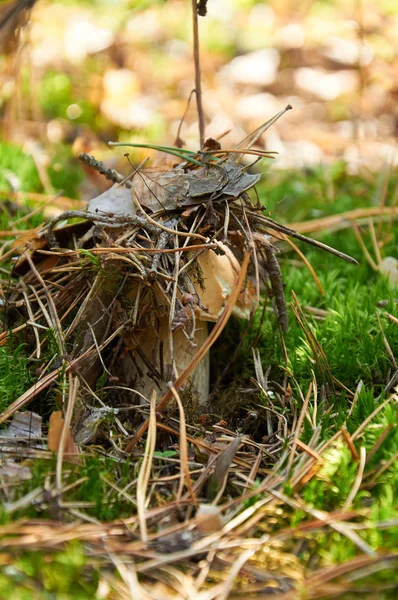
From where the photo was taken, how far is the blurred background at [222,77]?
4.64 meters

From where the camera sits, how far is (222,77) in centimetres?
592

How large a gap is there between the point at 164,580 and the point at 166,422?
57 cm

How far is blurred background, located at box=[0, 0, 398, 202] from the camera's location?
4641 mm

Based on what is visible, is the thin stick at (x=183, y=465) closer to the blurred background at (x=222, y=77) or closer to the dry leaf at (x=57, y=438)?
the dry leaf at (x=57, y=438)

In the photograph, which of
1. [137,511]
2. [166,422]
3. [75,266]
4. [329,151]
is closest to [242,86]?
[329,151]

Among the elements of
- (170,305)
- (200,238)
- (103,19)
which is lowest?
(170,305)

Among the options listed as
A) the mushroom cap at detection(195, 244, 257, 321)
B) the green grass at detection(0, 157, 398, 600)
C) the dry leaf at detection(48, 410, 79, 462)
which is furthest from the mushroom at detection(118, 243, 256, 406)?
the dry leaf at detection(48, 410, 79, 462)

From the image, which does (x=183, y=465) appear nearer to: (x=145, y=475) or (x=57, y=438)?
(x=145, y=475)

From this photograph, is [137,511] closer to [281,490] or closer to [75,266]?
[281,490]

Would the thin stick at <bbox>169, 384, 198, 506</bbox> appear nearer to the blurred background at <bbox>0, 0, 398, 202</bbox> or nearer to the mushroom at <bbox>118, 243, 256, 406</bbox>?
the mushroom at <bbox>118, 243, 256, 406</bbox>

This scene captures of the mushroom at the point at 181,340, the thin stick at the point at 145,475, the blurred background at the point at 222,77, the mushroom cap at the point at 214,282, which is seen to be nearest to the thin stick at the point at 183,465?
the thin stick at the point at 145,475

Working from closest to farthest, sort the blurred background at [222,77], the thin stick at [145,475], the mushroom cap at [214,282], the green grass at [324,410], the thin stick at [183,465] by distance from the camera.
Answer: the green grass at [324,410] < the thin stick at [145,475] < the thin stick at [183,465] < the mushroom cap at [214,282] < the blurred background at [222,77]

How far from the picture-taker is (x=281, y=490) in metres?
1.43

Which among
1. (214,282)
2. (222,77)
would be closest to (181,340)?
(214,282)
